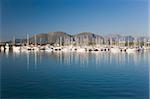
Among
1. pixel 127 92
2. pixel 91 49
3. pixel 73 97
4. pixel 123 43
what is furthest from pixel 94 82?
pixel 123 43

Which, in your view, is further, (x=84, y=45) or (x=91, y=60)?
(x=84, y=45)

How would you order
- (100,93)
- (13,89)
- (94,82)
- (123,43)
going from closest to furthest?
(100,93)
(13,89)
(94,82)
(123,43)

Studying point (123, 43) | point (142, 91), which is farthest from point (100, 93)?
point (123, 43)

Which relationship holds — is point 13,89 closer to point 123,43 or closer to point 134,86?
point 134,86

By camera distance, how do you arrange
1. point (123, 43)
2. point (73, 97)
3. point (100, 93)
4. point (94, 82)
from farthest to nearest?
point (123, 43), point (94, 82), point (100, 93), point (73, 97)

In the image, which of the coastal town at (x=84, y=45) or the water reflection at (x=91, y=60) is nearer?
the water reflection at (x=91, y=60)

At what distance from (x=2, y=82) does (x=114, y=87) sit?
4.01 metres

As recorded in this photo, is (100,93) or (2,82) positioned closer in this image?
(100,93)

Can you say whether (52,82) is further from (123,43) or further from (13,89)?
(123,43)

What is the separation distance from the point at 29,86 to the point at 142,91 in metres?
3.55

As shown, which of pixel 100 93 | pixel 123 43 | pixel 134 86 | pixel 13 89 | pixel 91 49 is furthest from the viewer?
pixel 123 43

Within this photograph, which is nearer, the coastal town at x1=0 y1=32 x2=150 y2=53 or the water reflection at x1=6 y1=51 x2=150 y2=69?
the water reflection at x1=6 y1=51 x2=150 y2=69

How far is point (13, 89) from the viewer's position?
9289 millimetres

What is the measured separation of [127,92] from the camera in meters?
8.88
